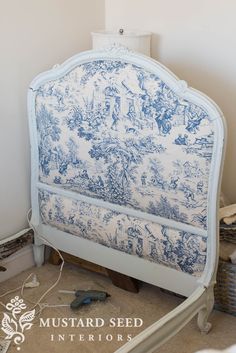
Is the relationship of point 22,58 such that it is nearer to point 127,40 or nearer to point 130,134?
point 127,40

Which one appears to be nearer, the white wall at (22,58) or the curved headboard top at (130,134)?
the curved headboard top at (130,134)

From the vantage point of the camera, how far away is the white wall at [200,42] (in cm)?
224

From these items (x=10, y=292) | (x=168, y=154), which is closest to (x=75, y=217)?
(x=10, y=292)

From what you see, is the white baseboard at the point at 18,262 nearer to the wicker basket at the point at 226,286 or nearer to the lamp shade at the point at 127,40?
the wicker basket at the point at 226,286

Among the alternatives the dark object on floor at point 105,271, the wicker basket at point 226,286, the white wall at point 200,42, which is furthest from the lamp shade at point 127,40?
the dark object on floor at point 105,271

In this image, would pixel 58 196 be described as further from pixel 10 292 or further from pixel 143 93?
pixel 143 93

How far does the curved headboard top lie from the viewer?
1740 mm

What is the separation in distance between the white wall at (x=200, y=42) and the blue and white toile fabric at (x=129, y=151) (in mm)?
644

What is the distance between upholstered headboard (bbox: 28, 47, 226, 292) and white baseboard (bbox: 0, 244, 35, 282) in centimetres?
32

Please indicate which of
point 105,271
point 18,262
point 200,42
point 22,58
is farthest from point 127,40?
point 18,262

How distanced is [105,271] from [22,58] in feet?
3.69

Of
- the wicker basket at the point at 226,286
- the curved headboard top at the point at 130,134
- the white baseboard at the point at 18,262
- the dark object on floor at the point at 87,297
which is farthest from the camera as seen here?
the white baseboard at the point at 18,262

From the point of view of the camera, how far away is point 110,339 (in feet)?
6.34

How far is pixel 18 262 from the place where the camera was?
2434 mm
